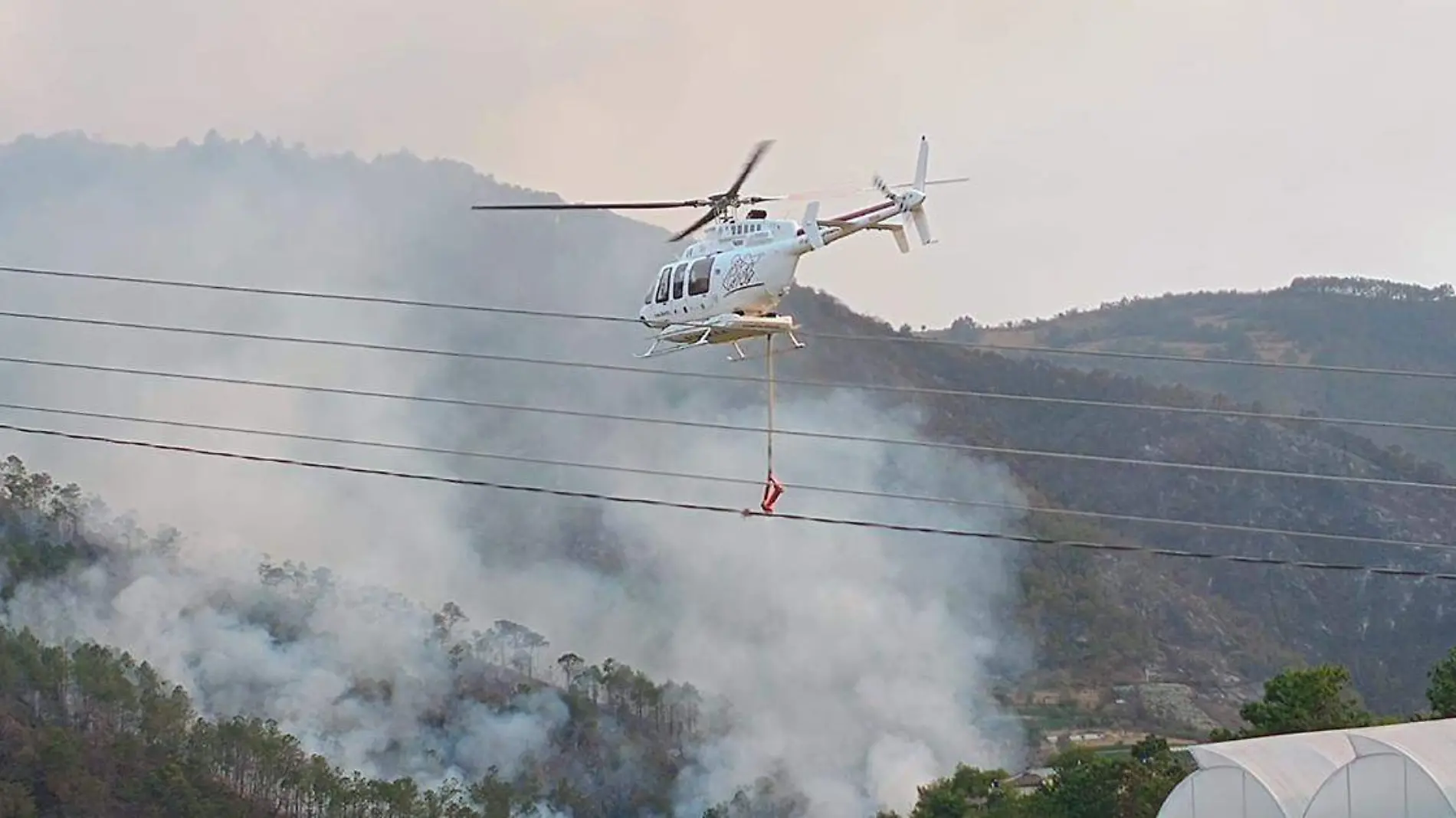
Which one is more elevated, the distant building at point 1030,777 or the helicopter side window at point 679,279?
the helicopter side window at point 679,279

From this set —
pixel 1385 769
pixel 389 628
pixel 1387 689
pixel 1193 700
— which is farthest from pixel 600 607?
pixel 1385 769

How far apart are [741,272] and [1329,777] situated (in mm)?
17257

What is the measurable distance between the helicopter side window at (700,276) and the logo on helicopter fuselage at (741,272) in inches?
19.5

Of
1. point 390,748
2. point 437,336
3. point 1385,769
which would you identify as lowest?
point 390,748

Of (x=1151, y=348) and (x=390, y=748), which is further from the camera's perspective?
(x=1151, y=348)

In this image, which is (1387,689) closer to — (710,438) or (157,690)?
(710,438)

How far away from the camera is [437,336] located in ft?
408

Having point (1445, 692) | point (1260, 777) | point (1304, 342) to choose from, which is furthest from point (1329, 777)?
point (1304, 342)

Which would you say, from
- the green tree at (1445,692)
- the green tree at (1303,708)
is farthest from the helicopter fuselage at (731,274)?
the green tree at (1445,692)

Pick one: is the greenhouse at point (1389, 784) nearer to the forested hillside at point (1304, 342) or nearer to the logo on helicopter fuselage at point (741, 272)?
the logo on helicopter fuselage at point (741, 272)

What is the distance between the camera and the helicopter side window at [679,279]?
119 feet

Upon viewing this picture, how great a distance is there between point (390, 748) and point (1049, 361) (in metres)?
67.2

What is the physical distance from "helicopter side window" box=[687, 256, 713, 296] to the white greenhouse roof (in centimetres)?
1697

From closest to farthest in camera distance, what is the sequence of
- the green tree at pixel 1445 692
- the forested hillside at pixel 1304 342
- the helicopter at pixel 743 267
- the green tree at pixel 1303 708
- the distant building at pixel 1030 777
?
1. the helicopter at pixel 743 267
2. the green tree at pixel 1303 708
3. the green tree at pixel 1445 692
4. the distant building at pixel 1030 777
5. the forested hillside at pixel 1304 342
